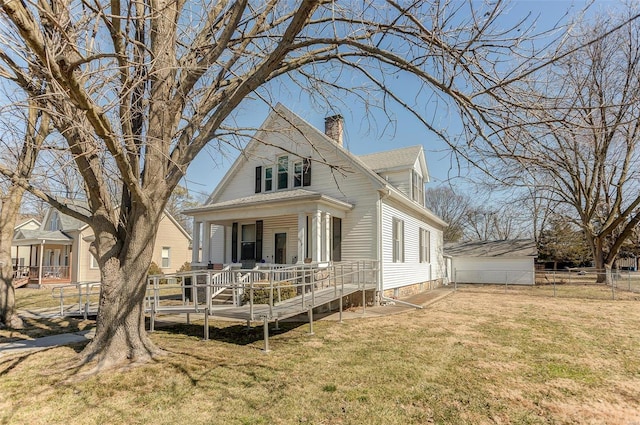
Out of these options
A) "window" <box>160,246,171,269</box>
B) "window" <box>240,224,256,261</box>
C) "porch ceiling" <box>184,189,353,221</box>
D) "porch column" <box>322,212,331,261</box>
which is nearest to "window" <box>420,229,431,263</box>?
"porch ceiling" <box>184,189,353,221</box>

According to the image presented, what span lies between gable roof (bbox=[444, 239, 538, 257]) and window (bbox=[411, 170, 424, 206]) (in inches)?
373

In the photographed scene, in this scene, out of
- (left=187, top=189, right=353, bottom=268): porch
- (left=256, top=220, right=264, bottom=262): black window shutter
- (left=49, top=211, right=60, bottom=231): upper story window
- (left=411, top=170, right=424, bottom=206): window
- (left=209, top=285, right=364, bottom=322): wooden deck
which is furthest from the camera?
(left=49, top=211, right=60, bottom=231): upper story window

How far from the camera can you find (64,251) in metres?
26.4

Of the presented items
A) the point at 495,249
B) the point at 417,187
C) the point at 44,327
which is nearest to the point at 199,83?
the point at 44,327

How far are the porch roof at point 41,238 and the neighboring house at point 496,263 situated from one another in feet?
87.8

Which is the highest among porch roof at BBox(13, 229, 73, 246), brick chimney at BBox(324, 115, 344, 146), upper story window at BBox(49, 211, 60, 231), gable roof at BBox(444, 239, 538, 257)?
brick chimney at BBox(324, 115, 344, 146)

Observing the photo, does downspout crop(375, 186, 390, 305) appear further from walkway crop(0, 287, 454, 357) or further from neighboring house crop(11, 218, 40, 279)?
neighboring house crop(11, 218, 40, 279)

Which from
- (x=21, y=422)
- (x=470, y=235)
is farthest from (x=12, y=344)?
(x=470, y=235)

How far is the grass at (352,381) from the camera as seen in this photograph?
415 centimetres

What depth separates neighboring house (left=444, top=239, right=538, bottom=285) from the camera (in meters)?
24.7

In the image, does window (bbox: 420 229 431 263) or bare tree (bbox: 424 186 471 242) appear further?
→ bare tree (bbox: 424 186 471 242)

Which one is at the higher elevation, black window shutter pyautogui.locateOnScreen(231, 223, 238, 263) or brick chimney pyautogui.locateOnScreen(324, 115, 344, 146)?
brick chimney pyautogui.locateOnScreen(324, 115, 344, 146)

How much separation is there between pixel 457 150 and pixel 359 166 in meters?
7.55

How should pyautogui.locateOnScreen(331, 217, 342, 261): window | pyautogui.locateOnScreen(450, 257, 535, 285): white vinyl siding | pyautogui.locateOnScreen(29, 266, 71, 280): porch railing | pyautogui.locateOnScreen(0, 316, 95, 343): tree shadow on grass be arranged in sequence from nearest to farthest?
pyautogui.locateOnScreen(0, 316, 95, 343): tree shadow on grass
pyautogui.locateOnScreen(331, 217, 342, 261): window
pyautogui.locateOnScreen(29, 266, 71, 280): porch railing
pyautogui.locateOnScreen(450, 257, 535, 285): white vinyl siding
